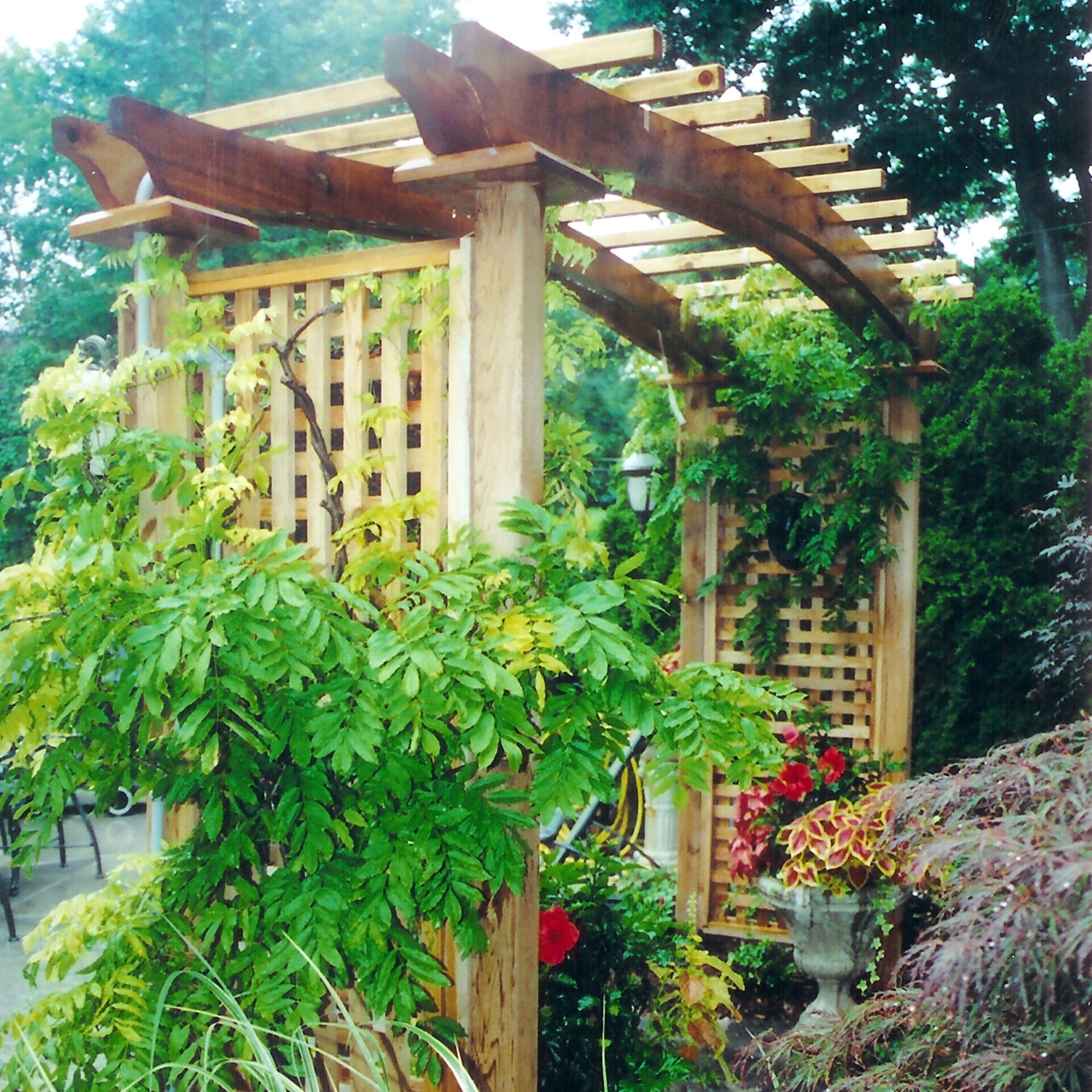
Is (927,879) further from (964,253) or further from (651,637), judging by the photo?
(964,253)

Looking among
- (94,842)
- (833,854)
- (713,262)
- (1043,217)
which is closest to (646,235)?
(713,262)

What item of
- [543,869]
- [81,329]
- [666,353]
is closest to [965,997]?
[543,869]

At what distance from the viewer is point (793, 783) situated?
3641 millimetres

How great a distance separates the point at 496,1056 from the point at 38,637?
119cm

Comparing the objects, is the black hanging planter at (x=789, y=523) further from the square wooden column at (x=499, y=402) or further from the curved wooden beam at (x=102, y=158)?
the curved wooden beam at (x=102, y=158)

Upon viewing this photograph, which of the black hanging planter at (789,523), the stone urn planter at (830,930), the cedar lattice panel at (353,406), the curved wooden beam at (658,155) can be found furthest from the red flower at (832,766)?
the cedar lattice panel at (353,406)

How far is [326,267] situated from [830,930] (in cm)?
265

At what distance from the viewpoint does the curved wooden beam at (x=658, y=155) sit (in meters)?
1.91

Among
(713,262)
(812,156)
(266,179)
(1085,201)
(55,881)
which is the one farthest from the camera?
(1085,201)

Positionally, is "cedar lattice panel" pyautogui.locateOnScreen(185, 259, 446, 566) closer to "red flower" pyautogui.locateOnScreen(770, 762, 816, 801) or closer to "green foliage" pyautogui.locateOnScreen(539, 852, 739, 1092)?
"green foliage" pyautogui.locateOnScreen(539, 852, 739, 1092)

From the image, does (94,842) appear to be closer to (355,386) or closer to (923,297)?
(355,386)

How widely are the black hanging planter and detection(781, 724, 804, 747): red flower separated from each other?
72 centimetres

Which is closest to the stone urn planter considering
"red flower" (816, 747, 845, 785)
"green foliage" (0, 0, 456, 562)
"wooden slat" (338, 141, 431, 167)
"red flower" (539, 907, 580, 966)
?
"red flower" (816, 747, 845, 785)

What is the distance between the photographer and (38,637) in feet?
5.72
